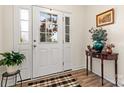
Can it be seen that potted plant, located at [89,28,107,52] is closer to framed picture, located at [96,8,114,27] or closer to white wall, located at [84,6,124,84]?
white wall, located at [84,6,124,84]

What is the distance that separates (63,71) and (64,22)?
135 centimetres

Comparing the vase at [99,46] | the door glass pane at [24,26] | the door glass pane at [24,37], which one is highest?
the door glass pane at [24,26]

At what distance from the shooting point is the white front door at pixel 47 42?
9.54 feet

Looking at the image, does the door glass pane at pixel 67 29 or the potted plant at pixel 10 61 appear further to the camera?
the door glass pane at pixel 67 29

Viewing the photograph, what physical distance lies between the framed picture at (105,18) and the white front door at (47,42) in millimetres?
980

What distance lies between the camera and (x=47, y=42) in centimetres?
314

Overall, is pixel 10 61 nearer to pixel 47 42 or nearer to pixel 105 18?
pixel 47 42

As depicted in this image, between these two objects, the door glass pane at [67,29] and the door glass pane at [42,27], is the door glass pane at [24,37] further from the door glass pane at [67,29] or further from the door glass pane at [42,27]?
the door glass pane at [67,29]

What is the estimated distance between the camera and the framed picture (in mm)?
2559

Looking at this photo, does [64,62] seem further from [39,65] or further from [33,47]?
[33,47]

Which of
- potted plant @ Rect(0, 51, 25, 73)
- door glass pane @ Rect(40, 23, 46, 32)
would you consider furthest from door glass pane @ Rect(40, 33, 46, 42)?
potted plant @ Rect(0, 51, 25, 73)

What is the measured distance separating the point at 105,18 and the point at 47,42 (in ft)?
4.84

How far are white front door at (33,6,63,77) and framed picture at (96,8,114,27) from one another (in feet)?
3.21

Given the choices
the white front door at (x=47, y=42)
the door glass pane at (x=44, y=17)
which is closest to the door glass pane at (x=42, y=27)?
the white front door at (x=47, y=42)
